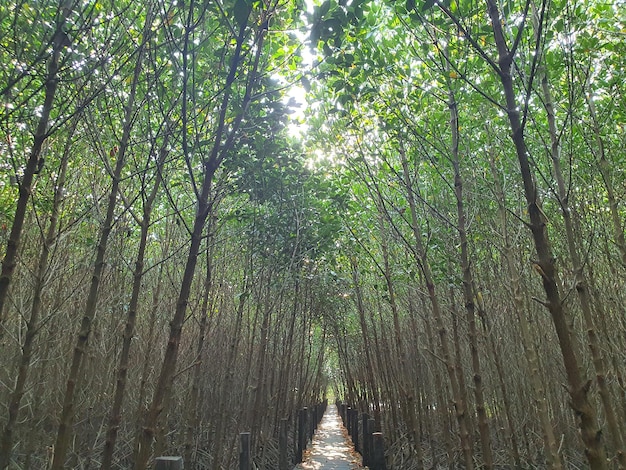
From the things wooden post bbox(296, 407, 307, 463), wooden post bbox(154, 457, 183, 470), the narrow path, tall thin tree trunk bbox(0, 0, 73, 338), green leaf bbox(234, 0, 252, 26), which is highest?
green leaf bbox(234, 0, 252, 26)

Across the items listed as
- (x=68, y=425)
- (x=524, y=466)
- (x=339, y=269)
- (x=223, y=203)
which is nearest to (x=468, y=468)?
(x=68, y=425)

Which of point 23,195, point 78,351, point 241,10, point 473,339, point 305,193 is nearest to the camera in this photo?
point 23,195

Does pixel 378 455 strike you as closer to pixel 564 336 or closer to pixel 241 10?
pixel 564 336

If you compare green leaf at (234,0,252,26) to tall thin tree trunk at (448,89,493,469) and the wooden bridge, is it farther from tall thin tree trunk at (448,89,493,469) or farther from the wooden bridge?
the wooden bridge

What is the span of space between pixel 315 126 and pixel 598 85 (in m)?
3.07

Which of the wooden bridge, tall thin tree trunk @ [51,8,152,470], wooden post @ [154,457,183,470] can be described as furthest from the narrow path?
wooden post @ [154,457,183,470]

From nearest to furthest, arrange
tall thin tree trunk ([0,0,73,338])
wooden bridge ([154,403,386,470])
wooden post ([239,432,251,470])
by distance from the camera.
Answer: tall thin tree trunk ([0,0,73,338]) < wooden post ([239,432,251,470]) < wooden bridge ([154,403,386,470])

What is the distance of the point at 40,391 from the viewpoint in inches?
235

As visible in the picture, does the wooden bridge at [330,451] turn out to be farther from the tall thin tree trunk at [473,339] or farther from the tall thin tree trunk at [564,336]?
the tall thin tree trunk at [473,339]

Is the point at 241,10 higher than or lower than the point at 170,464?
higher

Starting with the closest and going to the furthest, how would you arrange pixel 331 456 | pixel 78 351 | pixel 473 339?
pixel 78 351, pixel 473 339, pixel 331 456

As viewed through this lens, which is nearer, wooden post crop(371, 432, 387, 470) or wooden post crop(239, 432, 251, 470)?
wooden post crop(239, 432, 251, 470)

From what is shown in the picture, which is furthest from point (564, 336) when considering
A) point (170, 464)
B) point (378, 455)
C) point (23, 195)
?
point (378, 455)

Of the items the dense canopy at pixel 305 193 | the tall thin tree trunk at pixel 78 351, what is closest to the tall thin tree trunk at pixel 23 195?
the dense canopy at pixel 305 193
